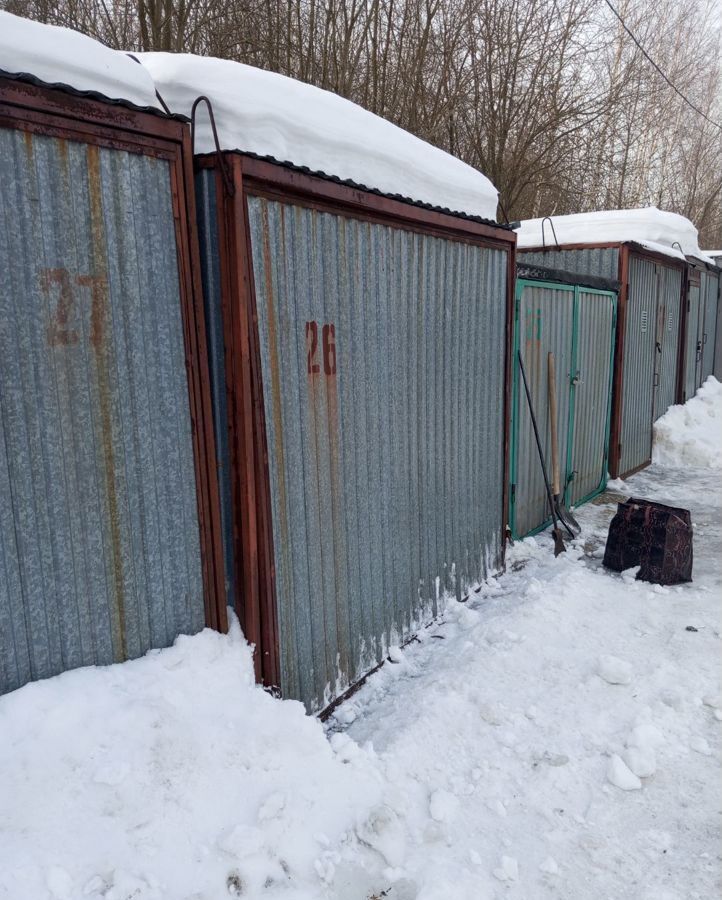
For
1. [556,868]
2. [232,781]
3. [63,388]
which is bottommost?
[556,868]

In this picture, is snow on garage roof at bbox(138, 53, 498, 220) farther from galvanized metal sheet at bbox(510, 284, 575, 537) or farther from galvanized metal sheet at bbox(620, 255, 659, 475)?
galvanized metal sheet at bbox(620, 255, 659, 475)

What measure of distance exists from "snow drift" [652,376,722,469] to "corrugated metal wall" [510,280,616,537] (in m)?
2.20

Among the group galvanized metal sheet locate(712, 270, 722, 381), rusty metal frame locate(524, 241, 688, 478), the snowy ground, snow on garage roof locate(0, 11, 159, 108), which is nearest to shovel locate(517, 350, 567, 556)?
the snowy ground

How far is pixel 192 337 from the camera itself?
285 cm

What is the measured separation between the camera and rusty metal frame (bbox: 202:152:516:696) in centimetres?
289

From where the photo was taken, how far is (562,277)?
6.83 m

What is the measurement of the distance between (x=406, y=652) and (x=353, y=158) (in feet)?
9.43

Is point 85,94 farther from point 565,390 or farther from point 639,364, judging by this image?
point 639,364

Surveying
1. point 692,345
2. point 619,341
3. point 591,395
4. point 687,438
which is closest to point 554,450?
point 591,395

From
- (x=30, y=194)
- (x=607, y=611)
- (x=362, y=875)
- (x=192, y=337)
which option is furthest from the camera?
(x=607, y=611)

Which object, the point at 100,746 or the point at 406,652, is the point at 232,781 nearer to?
the point at 100,746

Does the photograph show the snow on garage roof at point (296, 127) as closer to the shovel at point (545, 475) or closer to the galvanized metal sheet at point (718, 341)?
the shovel at point (545, 475)

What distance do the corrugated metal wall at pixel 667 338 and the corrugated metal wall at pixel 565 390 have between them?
2.28 meters

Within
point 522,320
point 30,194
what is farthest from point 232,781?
point 522,320
